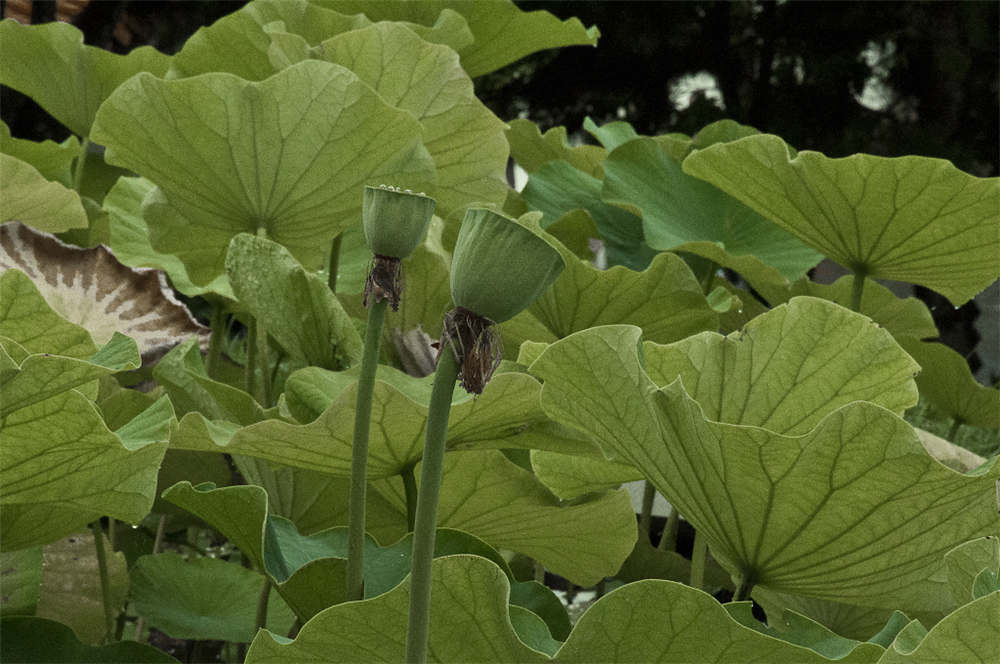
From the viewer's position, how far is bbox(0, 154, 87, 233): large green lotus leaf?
62 centimetres

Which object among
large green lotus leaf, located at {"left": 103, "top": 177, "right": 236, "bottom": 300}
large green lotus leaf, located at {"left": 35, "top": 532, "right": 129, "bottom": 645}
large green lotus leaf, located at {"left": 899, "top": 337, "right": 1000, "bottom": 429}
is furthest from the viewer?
large green lotus leaf, located at {"left": 899, "top": 337, "right": 1000, "bottom": 429}

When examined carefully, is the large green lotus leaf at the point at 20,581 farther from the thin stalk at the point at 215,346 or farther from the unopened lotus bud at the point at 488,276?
the unopened lotus bud at the point at 488,276

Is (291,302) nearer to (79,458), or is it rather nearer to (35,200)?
(79,458)

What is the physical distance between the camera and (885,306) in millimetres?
812

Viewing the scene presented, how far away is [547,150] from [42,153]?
37 centimetres

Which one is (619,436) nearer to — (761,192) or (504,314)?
(504,314)

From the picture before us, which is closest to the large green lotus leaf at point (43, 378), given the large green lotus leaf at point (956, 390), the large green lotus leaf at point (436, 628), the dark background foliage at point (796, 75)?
the large green lotus leaf at point (436, 628)

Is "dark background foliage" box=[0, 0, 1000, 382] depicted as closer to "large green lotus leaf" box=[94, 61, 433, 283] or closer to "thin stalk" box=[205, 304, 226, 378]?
"thin stalk" box=[205, 304, 226, 378]

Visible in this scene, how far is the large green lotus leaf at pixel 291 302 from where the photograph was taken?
487 millimetres

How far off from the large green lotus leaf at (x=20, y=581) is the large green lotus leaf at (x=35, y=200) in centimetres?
22

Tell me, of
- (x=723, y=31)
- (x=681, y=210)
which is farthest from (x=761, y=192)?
(x=723, y=31)

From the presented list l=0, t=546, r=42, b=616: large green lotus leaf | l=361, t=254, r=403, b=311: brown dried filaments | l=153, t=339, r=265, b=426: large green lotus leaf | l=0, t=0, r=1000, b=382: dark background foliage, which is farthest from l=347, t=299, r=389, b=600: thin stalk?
l=0, t=0, r=1000, b=382: dark background foliage

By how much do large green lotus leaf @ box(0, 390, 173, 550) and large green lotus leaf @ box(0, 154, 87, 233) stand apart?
270mm

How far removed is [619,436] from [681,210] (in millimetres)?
459
